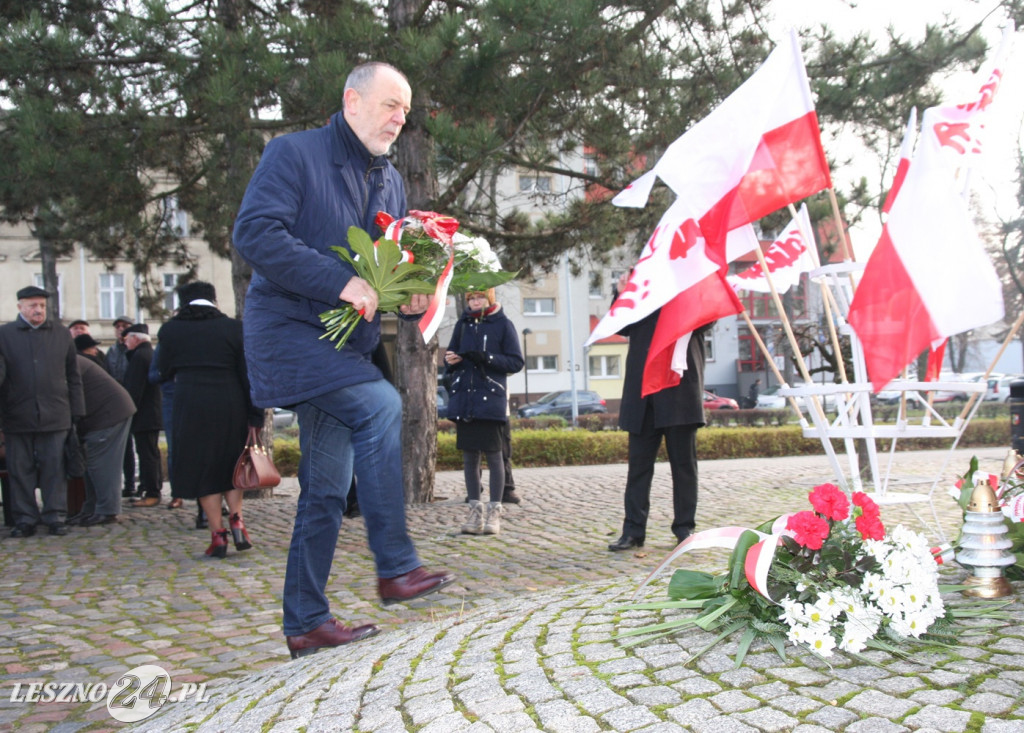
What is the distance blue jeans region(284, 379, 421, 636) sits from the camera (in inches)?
136

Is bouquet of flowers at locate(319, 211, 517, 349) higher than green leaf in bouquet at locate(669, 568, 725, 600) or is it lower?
higher

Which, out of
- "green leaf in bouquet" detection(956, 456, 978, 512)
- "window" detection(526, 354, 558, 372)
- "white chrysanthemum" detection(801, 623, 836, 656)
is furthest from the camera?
"window" detection(526, 354, 558, 372)

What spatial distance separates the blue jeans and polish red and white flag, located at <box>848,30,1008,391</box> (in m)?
1.90

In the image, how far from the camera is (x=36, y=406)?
7805 millimetres

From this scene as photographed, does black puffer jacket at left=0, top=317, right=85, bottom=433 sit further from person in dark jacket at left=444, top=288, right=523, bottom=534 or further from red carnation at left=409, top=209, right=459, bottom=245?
red carnation at left=409, top=209, right=459, bottom=245

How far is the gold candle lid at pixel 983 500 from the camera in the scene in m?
3.48

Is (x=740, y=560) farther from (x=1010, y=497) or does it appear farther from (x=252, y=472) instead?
(x=252, y=472)

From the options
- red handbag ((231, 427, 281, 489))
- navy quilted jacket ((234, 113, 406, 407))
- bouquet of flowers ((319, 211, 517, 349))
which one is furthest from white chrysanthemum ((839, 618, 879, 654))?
red handbag ((231, 427, 281, 489))

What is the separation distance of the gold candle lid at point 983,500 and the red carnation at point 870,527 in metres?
0.65

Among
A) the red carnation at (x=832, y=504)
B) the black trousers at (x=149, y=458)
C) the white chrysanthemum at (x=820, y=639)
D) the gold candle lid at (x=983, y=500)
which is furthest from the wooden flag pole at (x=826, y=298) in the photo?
the black trousers at (x=149, y=458)

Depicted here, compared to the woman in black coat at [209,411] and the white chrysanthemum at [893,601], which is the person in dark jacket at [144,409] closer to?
the woman in black coat at [209,411]

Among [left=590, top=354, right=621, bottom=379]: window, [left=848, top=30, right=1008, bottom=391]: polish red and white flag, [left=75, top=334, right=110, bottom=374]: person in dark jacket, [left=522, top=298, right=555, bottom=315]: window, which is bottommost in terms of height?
[left=848, top=30, right=1008, bottom=391]: polish red and white flag

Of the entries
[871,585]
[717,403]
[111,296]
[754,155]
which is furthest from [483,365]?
[111,296]

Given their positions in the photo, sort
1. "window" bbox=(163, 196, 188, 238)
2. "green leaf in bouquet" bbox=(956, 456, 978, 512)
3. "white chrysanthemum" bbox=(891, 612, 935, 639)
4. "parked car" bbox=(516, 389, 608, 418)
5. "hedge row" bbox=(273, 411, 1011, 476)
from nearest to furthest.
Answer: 1. "white chrysanthemum" bbox=(891, 612, 935, 639)
2. "green leaf in bouquet" bbox=(956, 456, 978, 512)
3. "window" bbox=(163, 196, 188, 238)
4. "hedge row" bbox=(273, 411, 1011, 476)
5. "parked car" bbox=(516, 389, 608, 418)
